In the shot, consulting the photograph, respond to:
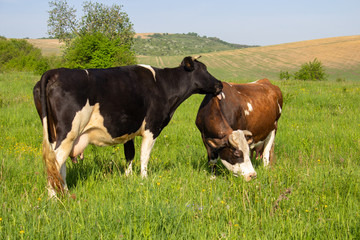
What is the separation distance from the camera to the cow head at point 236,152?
16.5 ft

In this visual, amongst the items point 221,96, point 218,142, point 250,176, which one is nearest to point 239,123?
point 221,96

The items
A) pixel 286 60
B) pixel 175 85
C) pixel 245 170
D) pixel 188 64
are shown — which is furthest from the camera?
pixel 286 60

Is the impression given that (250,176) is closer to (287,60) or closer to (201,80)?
(201,80)

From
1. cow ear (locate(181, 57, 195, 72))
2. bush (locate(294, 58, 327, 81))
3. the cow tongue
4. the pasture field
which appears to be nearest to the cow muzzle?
the pasture field

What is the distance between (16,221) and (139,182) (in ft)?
5.85

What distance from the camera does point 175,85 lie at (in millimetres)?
5684

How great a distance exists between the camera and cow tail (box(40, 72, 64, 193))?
12.8 ft

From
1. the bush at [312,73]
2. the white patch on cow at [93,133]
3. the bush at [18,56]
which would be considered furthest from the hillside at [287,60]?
the white patch on cow at [93,133]

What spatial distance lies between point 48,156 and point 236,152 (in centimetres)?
272

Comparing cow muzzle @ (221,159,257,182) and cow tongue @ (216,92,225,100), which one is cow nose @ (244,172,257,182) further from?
cow tongue @ (216,92,225,100)

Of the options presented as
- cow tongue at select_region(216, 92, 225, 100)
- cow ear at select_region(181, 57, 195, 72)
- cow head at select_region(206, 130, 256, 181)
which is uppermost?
cow ear at select_region(181, 57, 195, 72)

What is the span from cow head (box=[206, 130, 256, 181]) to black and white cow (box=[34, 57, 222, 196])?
1034 mm

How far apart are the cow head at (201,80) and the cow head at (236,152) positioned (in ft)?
3.45

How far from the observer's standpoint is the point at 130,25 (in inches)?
2025
